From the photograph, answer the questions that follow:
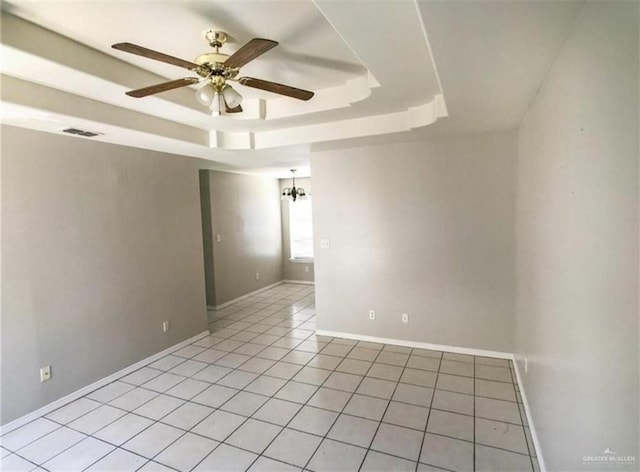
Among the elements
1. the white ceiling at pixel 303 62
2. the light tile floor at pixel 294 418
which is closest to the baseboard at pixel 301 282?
the light tile floor at pixel 294 418

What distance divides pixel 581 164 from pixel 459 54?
0.77 m

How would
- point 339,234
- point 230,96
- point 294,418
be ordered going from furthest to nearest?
point 339,234, point 294,418, point 230,96

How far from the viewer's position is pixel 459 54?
5.32 feet

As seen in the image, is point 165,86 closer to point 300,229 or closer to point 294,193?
point 294,193

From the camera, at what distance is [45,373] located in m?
2.80

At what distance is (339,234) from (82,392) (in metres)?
→ 3.07

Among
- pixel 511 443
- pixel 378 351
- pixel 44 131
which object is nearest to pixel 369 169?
pixel 378 351

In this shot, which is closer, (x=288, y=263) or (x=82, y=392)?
(x=82, y=392)

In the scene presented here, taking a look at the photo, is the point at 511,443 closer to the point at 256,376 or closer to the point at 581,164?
the point at 581,164

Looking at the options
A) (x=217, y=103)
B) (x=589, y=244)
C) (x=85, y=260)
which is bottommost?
(x=85, y=260)

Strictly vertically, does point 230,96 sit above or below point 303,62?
below

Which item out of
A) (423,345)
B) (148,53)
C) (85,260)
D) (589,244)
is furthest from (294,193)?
(589,244)

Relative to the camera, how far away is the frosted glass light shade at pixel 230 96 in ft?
6.40

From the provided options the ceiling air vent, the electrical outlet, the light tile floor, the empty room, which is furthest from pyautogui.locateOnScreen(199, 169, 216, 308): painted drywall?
the electrical outlet
